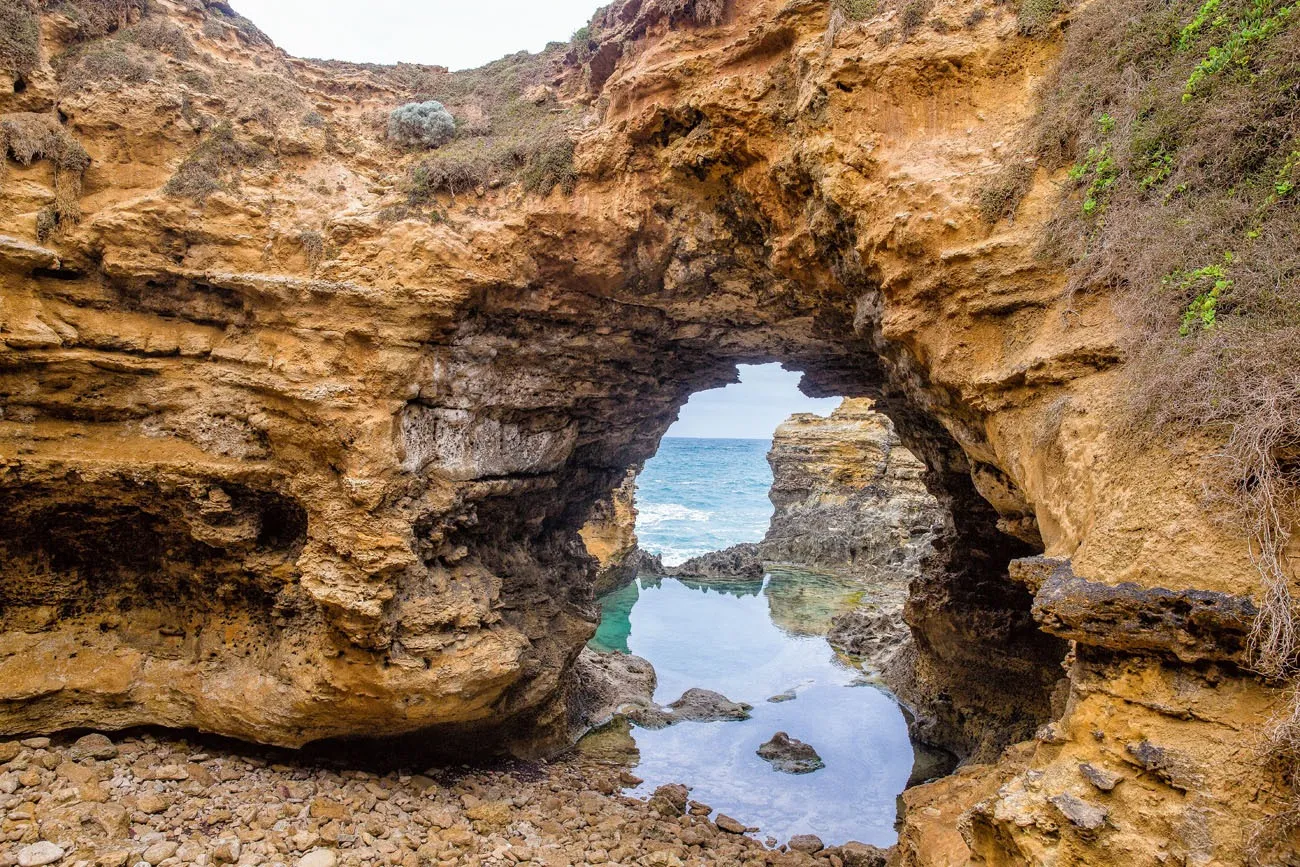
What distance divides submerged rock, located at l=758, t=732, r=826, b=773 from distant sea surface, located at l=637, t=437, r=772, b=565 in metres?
22.4

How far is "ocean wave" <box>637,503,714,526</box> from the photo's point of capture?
5211 centimetres

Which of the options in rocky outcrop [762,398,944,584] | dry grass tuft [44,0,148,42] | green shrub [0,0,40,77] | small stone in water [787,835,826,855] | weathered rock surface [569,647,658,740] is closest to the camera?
green shrub [0,0,40,77]

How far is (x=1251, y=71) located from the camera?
14.6ft

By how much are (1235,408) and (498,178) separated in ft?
26.0

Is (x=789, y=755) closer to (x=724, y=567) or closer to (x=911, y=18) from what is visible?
(x=911, y=18)

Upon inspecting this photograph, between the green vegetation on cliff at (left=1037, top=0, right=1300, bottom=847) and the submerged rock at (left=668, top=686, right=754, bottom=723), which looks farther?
the submerged rock at (left=668, top=686, right=754, bottom=723)

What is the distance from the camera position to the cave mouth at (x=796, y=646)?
10.5 metres

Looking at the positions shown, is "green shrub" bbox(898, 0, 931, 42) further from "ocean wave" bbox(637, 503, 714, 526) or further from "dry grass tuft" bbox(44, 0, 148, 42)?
"ocean wave" bbox(637, 503, 714, 526)

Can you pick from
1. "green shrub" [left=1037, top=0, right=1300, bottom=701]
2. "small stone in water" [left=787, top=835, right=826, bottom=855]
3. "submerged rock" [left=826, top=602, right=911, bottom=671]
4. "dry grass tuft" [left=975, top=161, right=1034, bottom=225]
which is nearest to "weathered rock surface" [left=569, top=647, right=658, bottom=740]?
"small stone in water" [left=787, top=835, right=826, bottom=855]

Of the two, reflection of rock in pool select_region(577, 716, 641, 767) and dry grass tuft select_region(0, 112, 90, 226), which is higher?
dry grass tuft select_region(0, 112, 90, 226)

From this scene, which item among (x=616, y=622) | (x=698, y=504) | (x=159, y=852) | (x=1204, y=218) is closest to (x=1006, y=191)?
(x=1204, y=218)

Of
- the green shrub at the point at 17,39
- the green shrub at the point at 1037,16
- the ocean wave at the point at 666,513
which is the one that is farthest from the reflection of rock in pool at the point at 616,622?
the ocean wave at the point at 666,513

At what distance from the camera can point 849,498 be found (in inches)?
1203

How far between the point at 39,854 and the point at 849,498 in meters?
29.1
